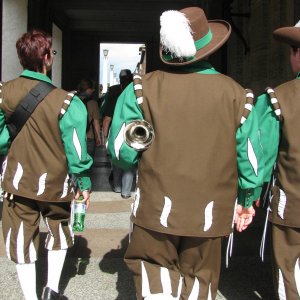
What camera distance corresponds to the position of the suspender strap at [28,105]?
336 centimetres

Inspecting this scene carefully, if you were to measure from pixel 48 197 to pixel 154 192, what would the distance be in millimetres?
951

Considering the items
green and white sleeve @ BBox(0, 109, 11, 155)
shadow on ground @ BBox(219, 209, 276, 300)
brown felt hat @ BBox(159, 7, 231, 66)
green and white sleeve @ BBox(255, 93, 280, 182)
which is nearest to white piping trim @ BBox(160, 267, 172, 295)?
green and white sleeve @ BBox(255, 93, 280, 182)

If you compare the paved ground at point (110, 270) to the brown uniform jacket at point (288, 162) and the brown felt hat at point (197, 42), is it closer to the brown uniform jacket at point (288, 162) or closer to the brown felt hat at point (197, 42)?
the brown uniform jacket at point (288, 162)

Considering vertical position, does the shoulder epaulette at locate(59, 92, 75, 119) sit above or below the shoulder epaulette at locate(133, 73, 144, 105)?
below

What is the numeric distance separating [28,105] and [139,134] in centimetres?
98

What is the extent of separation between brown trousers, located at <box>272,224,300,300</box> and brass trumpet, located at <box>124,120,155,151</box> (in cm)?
97

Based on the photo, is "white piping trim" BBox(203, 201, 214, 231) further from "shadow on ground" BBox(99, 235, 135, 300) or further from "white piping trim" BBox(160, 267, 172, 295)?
"shadow on ground" BBox(99, 235, 135, 300)

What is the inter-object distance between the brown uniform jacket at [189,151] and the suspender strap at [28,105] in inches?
35.0

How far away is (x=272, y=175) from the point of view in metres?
3.15

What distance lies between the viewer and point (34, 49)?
11.2 feet

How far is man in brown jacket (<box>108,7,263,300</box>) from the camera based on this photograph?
8.96ft

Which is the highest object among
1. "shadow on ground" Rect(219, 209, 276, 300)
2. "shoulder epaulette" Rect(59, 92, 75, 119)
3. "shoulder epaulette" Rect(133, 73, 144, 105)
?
"shoulder epaulette" Rect(133, 73, 144, 105)

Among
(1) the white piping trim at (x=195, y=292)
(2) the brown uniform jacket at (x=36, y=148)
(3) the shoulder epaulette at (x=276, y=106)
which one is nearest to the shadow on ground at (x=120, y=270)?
(2) the brown uniform jacket at (x=36, y=148)

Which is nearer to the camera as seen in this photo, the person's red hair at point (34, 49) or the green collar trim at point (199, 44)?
the green collar trim at point (199, 44)
